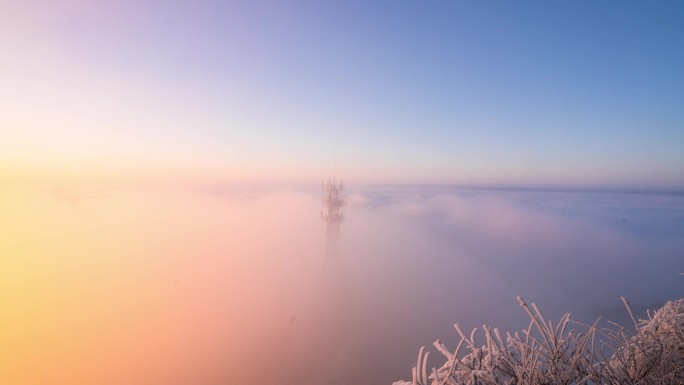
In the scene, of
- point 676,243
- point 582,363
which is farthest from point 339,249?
point 676,243

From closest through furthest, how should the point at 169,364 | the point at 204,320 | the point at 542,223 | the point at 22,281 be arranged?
the point at 169,364 < the point at 204,320 < the point at 22,281 < the point at 542,223

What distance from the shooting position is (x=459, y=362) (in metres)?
1.84

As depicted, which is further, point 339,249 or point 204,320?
point 339,249

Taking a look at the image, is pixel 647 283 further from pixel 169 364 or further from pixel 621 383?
pixel 169 364

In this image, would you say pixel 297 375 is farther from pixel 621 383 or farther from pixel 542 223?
pixel 542 223

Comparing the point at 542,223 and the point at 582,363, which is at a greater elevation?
the point at 582,363

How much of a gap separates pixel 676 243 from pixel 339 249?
39.5 meters

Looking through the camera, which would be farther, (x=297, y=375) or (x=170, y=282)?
(x=170, y=282)

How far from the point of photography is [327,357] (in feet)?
46.8

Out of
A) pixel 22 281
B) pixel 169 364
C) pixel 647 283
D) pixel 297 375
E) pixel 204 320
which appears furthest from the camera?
pixel 22 281

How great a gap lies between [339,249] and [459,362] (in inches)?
1418

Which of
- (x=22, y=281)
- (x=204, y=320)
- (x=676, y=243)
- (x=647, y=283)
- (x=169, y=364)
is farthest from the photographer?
(x=676, y=243)

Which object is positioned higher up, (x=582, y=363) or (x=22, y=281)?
(x=582, y=363)

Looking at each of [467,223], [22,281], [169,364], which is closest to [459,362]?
[169,364]
